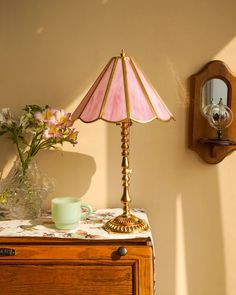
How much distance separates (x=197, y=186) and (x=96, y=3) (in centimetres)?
100

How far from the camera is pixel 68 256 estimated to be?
1.21 m

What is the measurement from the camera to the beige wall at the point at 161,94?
63.2 inches

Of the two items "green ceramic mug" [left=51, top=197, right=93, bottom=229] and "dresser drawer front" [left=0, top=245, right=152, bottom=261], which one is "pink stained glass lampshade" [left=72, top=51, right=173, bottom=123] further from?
"dresser drawer front" [left=0, top=245, right=152, bottom=261]

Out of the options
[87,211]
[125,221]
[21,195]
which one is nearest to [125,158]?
[125,221]

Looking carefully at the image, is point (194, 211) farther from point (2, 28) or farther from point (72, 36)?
point (2, 28)

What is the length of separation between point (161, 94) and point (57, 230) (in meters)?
0.78

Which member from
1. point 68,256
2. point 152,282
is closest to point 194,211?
point 152,282

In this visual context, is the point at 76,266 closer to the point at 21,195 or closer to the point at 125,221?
the point at 125,221

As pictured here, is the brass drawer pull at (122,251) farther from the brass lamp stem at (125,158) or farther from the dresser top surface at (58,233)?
the brass lamp stem at (125,158)

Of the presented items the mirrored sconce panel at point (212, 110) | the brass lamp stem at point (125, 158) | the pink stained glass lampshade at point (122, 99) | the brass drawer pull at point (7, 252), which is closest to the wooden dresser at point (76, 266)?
the brass drawer pull at point (7, 252)

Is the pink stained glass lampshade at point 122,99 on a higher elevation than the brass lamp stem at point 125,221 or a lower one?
higher

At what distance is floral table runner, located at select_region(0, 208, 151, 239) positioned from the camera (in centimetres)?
125

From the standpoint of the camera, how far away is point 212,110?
158 centimetres

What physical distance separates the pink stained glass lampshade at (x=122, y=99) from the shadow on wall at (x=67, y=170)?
42 centimetres
